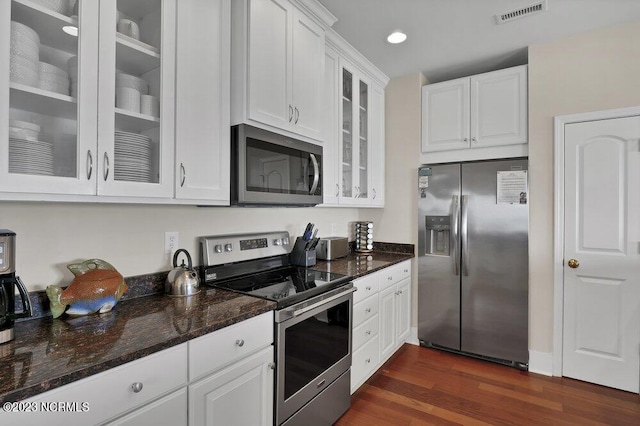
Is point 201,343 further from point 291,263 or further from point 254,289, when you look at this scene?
point 291,263

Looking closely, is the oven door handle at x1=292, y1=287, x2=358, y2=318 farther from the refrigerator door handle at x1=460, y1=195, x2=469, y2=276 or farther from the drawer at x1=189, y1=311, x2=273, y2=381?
the refrigerator door handle at x1=460, y1=195, x2=469, y2=276

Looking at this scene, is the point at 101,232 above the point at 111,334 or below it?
above

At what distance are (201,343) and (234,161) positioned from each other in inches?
35.6

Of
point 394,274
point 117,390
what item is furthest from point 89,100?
point 394,274

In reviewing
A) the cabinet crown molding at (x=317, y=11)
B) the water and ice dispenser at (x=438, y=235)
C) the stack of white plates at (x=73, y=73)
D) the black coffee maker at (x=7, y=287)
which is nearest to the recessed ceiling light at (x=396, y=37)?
the cabinet crown molding at (x=317, y=11)

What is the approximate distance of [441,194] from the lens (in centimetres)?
297

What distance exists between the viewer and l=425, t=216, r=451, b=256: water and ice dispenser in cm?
294

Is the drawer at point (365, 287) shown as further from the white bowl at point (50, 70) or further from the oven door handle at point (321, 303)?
the white bowl at point (50, 70)

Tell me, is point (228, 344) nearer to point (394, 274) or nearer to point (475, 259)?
point (394, 274)

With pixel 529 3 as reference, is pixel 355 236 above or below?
below

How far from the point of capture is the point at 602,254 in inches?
94.7

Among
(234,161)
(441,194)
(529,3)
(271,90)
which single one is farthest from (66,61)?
(441,194)

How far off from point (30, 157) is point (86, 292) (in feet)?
1.73

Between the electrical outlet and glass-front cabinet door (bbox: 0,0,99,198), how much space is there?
585mm
